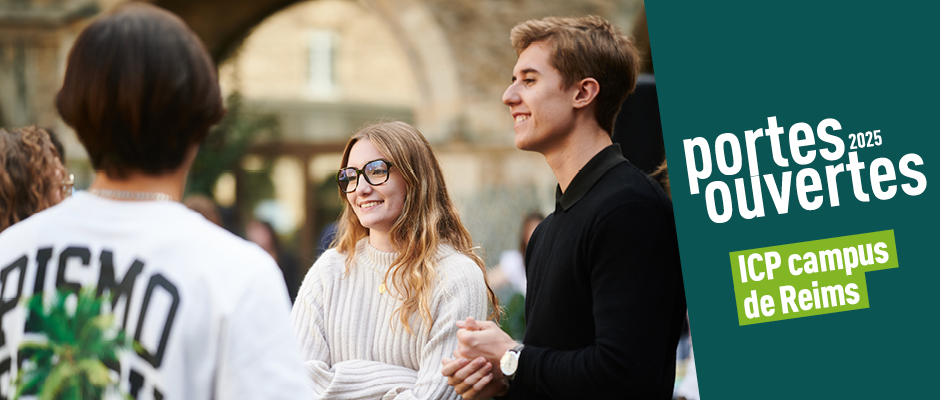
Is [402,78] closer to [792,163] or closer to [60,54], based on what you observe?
[60,54]

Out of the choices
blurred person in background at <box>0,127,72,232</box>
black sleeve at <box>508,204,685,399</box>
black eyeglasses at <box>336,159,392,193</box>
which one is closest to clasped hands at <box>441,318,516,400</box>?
black sleeve at <box>508,204,685,399</box>

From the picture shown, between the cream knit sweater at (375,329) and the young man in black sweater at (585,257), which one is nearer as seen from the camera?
the young man in black sweater at (585,257)

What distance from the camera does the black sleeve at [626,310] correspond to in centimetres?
182

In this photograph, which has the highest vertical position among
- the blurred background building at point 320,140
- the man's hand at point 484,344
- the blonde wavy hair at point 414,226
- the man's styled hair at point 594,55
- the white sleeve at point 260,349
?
the blurred background building at point 320,140

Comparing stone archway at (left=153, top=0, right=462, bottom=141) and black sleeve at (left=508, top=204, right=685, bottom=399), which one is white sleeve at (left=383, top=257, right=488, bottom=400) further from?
stone archway at (left=153, top=0, right=462, bottom=141)

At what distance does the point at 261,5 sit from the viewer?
10.8m

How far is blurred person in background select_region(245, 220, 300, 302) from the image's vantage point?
7.75 meters

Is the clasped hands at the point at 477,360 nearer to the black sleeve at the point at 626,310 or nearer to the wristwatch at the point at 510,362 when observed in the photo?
the wristwatch at the point at 510,362

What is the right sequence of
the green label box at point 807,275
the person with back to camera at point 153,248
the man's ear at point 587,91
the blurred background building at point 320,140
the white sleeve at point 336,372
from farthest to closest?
the blurred background building at point 320,140
the green label box at point 807,275
the white sleeve at point 336,372
the man's ear at point 587,91
the person with back to camera at point 153,248

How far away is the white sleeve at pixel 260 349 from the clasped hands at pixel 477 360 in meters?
0.67

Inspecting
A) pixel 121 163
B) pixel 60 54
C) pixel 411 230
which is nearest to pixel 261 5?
pixel 60 54

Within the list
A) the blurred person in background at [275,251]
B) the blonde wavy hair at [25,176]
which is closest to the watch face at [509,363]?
the blonde wavy hair at [25,176]

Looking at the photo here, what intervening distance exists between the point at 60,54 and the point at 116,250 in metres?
8.73

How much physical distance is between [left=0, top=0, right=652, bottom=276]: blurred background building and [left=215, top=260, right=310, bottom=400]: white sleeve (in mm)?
6706
